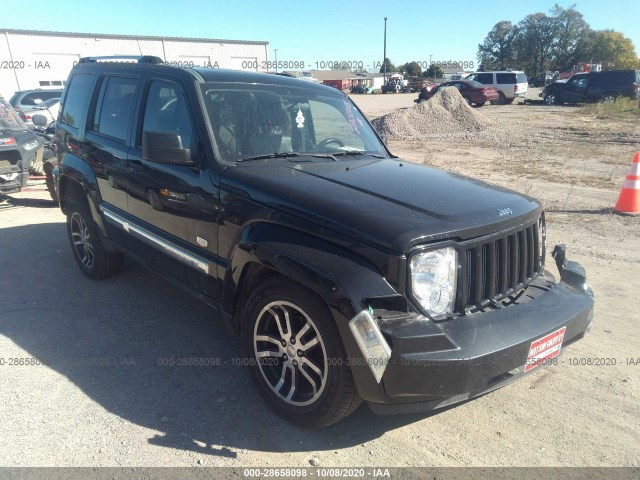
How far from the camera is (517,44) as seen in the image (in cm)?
9144

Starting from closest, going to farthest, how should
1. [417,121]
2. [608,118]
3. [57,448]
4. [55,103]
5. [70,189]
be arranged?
[57,448]
[70,189]
[55,103]
[417,121]
[608,118]

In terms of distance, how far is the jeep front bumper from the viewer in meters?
2.46

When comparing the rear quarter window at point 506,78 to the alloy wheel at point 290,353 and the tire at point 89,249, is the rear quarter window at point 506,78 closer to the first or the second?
the tire at point 89,249

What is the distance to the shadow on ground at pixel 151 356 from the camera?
3043 mm

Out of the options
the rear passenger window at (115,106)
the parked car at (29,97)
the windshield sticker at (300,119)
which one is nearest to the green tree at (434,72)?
the parked car at (29,97)

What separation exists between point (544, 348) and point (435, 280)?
2.52ft

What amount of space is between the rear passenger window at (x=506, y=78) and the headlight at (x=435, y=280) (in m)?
33.6

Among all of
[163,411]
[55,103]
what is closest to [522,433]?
[163,411]

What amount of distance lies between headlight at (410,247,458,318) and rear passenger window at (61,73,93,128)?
159 inches

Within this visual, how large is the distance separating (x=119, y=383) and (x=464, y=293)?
7.91ft

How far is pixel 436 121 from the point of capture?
1984 centimetres

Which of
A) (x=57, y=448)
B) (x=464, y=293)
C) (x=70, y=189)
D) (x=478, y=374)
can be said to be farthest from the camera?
(x=70, y=189)

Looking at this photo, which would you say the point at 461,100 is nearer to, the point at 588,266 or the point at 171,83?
the point at 588,266

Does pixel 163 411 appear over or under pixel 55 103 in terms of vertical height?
under
